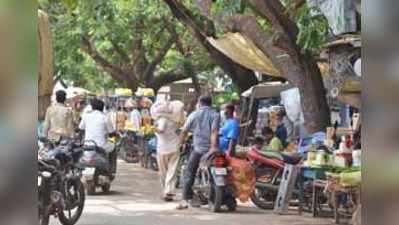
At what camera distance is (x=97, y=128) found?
10.7 m

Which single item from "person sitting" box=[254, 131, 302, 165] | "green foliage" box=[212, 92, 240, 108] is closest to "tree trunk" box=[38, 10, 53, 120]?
"person sitting" box=[254, 131, 302, 165]

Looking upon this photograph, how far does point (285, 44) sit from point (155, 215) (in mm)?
3639

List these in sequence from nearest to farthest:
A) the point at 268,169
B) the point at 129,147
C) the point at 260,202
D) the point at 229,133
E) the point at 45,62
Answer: the point at 45,62
the point at 268,169
the point at 260,202
the point at 229,133
the point at 129,147

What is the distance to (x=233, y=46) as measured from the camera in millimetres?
13398

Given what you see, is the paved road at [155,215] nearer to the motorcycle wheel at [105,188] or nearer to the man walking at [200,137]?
the motorcycle wheel at [105,188]

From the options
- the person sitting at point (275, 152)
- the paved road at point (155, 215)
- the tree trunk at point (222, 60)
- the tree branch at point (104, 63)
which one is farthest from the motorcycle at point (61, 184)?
the tree branch at point (104, 63)

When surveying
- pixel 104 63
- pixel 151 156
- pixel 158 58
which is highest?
pixel 158 58

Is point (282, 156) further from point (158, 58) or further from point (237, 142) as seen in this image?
point (158, 58)

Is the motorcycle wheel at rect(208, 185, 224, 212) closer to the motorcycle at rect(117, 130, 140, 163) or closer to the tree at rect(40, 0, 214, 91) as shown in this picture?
the motorcycle at rect(117, 130, 140, 163)

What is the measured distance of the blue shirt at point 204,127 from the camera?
930 cm

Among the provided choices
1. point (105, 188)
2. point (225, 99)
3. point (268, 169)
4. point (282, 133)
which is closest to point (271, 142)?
point (268, 169)

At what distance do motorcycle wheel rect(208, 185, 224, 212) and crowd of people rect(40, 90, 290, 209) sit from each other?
0.41 metres

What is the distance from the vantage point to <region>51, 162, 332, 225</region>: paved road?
830 cm

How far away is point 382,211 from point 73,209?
6698 millimetres
